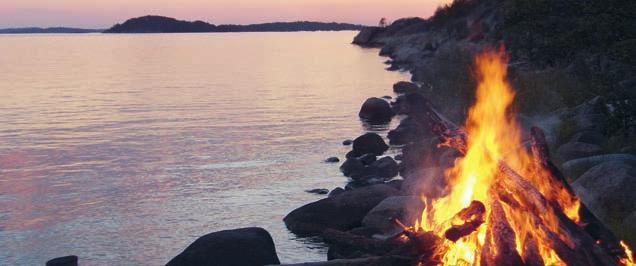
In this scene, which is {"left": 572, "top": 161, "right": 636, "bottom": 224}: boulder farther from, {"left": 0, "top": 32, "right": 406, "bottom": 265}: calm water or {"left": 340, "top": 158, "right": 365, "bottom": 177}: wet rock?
{"left": 340, "top": 158, "right": 365, "bottom": 177}: wet rock

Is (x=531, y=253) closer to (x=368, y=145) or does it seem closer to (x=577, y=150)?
(x=577, y=150)

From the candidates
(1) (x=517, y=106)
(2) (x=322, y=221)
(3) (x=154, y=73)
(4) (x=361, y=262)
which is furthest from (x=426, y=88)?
(3) (x=154, y=73)

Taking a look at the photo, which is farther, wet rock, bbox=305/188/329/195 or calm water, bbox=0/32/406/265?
wet rock, bbox=305/188/329/195

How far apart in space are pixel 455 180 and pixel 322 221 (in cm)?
637

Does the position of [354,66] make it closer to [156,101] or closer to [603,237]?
[156,101]

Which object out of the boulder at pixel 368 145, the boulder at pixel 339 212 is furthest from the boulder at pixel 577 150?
the boulder at pixel 368 145

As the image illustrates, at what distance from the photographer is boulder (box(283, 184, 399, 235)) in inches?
711

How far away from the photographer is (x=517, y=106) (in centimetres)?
2583

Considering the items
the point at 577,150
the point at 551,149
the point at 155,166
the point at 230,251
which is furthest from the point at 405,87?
the point at 230,251

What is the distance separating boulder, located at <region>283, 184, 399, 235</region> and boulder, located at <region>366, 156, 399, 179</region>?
6138 millimetres

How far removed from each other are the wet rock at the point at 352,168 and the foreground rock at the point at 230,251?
10.6 meters

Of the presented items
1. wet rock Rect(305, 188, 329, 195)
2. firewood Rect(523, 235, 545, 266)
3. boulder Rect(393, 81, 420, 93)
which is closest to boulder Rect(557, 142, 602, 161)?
wet rock Rect(305, 188, 329, 195)

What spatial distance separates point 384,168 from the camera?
25.6 metres

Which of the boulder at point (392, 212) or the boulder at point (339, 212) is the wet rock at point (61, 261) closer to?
the boulder at point (339, 212)
